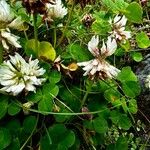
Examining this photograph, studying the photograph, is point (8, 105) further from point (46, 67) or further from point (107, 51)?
point (107, 51)

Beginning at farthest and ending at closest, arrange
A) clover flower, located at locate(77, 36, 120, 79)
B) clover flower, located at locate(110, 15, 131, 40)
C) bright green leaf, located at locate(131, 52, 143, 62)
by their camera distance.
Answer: bright green leaf, located at locate(131, 52, 143, 62) → clover flower, located at locate(110, 15, 131, 40) → clover flower, located at locate(77, 36, 120, 79)

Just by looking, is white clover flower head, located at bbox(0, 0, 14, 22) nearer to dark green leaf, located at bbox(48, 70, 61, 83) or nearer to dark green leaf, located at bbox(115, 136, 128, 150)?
dark green leaf, located at bbox(48, 70, 61, 83)

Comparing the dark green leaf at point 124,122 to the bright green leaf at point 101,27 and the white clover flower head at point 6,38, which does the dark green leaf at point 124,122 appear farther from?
the white clover flower head at point 6,38

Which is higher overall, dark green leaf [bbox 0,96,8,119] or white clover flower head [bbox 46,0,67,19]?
white clover flower head [bbox 46,0,67,19]

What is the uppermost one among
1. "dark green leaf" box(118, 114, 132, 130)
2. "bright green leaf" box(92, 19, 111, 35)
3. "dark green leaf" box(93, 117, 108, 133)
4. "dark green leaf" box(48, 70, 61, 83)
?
"bright green leaf" box(92, 19, 111, 35)

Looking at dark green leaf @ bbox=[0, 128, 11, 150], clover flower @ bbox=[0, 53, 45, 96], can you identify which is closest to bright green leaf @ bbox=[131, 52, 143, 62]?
clover flower @ bbox=[0, 53, 45, 96]

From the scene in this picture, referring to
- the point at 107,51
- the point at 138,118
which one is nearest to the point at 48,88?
the point at 107,51

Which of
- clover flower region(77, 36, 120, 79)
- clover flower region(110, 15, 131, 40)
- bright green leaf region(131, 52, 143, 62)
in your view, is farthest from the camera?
bright green leaf region(131, 52, 143, 62)

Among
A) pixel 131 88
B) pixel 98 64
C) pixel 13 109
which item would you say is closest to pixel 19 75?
pixel 13 109

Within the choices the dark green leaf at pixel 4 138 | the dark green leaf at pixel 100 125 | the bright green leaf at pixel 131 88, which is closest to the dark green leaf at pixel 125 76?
the bright green leaf at pixel 131 88
